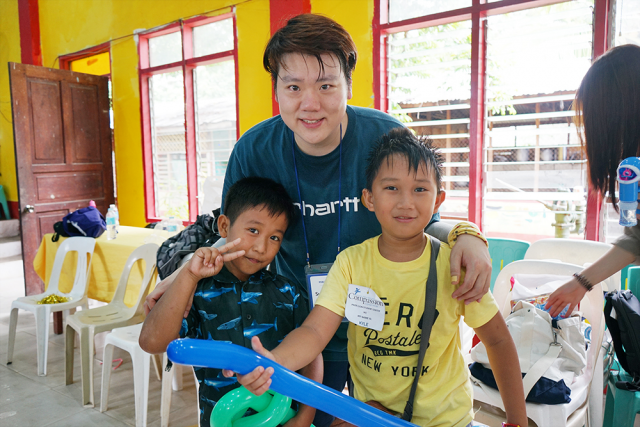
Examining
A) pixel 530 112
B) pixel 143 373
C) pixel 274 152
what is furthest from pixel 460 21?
pixel 143 373

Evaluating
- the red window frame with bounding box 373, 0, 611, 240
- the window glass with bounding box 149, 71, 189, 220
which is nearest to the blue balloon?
the red window frame with bounding box 373, 0, 611, 240

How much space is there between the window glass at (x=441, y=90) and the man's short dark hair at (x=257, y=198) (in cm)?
241

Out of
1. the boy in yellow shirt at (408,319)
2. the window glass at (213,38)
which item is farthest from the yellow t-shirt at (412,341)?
the window glass at (213,38)

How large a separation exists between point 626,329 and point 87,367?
2.81 metres

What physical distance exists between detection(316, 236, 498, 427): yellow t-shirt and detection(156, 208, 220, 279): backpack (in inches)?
48.7

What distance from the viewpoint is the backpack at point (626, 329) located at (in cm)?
162

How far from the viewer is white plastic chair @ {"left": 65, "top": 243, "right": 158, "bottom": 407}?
8.50ft

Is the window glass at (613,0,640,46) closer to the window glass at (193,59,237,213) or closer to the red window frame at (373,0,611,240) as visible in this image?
the red window frame at (373,0,611,240)

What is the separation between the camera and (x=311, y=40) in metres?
1.12

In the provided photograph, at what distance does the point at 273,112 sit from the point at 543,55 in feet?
7.91

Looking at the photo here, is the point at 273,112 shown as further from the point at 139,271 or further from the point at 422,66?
the point at 139,271

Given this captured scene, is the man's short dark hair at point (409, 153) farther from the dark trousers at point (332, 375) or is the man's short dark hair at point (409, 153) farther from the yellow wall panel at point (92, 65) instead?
the yellow wall panel at point (92, 65)

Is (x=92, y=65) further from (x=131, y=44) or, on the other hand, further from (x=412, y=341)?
(x=412, y=341)

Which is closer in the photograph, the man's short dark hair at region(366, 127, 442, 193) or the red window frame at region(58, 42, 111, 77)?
the man's short dark hair at region(366, 127, 442, 193)
